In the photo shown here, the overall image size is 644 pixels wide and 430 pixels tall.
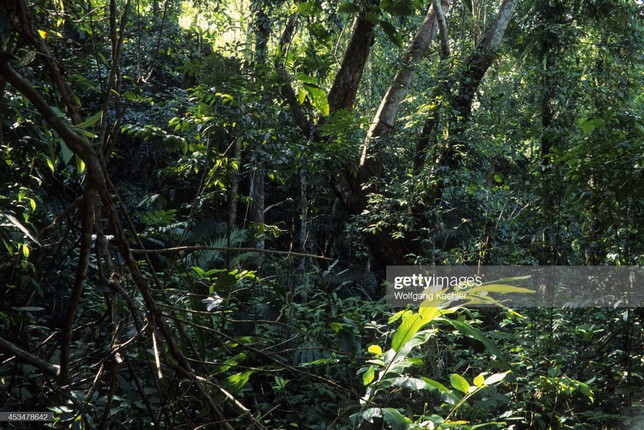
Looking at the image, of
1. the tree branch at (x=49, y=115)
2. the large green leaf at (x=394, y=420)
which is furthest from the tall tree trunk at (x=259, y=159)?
the tree branch at (x=49, y=115)

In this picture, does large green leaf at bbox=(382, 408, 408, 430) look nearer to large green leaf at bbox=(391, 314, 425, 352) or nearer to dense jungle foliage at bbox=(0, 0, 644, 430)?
dense jungle foliage at bbox=(0, 0, 644, 430)

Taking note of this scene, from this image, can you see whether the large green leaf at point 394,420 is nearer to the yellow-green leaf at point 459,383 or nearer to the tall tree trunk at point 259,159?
the yellow-green leaf at point 459,383

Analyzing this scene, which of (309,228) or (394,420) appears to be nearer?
(394,420)

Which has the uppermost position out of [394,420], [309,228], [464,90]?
[464,90]

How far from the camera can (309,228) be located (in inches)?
149

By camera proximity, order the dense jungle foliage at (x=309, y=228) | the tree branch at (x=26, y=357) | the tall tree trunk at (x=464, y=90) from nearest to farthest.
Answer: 1. the tree branch at (x=26, y=357)
2. the dense jungle foliage at (x=309, y=228)
3. the tall tree trunk at (x=464, y=90)

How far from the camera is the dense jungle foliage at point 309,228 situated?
3.59 ft

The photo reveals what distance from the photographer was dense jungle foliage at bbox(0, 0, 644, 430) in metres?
1.10

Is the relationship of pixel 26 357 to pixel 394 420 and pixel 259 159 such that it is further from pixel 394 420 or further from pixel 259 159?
pixel 259 159

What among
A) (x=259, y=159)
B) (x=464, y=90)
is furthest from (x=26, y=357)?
(x=464, y=90)

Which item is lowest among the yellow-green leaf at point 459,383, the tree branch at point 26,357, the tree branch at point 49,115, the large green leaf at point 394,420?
the large green leaf at point 394,420

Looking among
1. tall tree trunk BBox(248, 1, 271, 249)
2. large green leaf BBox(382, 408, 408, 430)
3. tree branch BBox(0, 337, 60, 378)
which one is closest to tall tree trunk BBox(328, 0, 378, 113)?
tall tree trunk BBox(248, 1, 271, 249)

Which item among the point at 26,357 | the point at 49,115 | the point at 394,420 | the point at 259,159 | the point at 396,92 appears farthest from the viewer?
the point at 396,92

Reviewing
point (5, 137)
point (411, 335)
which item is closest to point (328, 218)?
point (5, 137)
